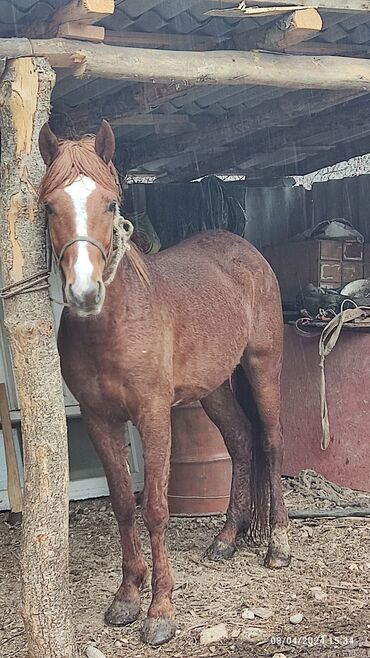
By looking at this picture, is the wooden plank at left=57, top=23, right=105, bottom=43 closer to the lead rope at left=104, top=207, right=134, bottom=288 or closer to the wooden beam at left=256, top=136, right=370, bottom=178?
the lead rope at left=104, top=207, right=134, bottom=288

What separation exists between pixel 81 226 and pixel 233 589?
2.16 metres

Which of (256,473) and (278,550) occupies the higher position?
(256,473)

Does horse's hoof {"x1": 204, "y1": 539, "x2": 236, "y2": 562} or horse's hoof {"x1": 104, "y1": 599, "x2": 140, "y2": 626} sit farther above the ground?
horse's hoof {"x1": 104, "y1": 599, "x2": 140, "y2": 626}

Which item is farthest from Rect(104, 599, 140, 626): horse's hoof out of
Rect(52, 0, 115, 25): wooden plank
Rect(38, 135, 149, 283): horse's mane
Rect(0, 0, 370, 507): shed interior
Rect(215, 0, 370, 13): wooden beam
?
Rect(215, 0, 370, 13): wooden beam

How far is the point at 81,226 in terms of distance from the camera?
3211mm

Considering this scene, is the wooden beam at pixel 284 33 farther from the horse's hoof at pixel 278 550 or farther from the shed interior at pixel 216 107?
the horse's hoof at pixel 278 550

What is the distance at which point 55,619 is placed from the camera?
3.28 metres

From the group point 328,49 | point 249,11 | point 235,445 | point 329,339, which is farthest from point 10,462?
point 249,11

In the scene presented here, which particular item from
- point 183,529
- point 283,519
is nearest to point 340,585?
point 283,519

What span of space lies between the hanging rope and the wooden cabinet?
0.94 metres

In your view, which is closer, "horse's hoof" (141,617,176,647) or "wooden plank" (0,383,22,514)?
"horse's hoof" (141,617,176,647)

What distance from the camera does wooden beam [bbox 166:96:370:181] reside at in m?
5.77

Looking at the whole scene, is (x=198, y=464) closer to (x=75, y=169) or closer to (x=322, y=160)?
(x=75, y=169)

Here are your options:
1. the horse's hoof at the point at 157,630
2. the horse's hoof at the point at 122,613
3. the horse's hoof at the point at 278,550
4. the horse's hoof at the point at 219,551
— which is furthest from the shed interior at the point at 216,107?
the horse's hoof at the point at 157,630
